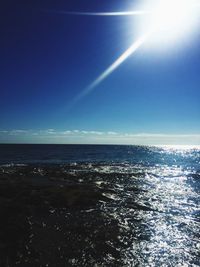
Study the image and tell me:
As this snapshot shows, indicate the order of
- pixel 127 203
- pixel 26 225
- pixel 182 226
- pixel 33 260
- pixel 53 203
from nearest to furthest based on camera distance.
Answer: pixel 33 260 → pixel 26 225 → pixel 182 226 → pixel 53 203 → pixel 127 203

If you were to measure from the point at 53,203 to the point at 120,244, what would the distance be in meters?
7.55

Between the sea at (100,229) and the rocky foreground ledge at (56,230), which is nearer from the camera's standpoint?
the rocky foreground ledge at (56,230)

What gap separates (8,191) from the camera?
19.5 metres

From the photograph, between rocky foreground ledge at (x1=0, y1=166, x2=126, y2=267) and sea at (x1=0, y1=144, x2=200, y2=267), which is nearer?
rocky foreground ledge at (x1=0, y1=166, x2=126, y2=267)

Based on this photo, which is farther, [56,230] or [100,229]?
[100,229]

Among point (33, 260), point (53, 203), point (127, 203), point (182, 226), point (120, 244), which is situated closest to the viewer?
point (33, 260)

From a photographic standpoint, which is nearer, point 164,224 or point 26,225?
point 26,225

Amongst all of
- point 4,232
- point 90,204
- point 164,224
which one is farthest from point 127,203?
point 4,232

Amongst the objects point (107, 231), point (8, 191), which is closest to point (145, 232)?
point (107, 231)

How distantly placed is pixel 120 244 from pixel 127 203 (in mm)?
7787

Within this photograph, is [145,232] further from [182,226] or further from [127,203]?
[127,203]

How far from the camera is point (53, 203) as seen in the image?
685 inches

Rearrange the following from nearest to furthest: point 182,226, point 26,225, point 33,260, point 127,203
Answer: point 33,260, point 26,225, point 182,226, point 127,203

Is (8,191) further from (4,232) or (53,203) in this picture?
(4,232)
